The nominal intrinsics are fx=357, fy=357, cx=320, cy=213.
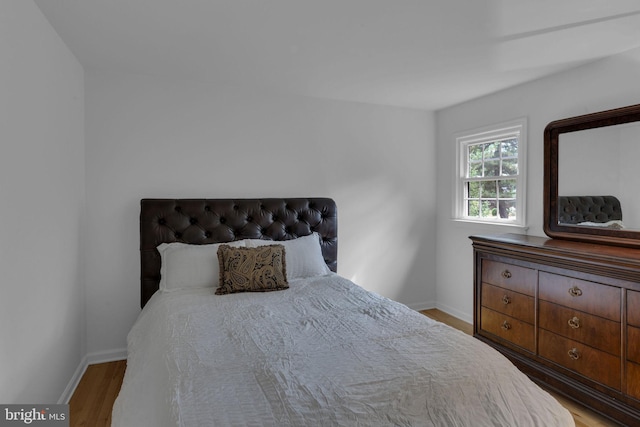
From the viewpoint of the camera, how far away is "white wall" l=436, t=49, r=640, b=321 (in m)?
2.54

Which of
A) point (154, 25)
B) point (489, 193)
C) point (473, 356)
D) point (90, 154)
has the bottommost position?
point (473, 356)

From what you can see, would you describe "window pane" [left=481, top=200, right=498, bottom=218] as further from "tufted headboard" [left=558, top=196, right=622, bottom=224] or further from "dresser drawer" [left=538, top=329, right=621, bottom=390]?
"dresser drawer" [left=538, top=329, right=621, bottom=390]

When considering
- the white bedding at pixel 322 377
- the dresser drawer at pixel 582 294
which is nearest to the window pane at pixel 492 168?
the dresser drawer at pixel 582 294

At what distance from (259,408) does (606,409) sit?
2.18 m

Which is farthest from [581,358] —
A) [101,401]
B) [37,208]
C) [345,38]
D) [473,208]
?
[37,208]

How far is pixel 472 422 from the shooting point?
4.06ft

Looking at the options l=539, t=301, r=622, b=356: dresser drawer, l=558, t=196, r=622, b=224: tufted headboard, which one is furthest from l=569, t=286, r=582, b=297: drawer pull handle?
l=558, t=196, r=622, b=224: tufted headboard

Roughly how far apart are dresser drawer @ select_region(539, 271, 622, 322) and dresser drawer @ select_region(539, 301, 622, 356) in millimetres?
38

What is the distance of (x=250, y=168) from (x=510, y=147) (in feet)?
8.15

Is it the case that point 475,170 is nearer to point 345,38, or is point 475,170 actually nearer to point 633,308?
point 633,308

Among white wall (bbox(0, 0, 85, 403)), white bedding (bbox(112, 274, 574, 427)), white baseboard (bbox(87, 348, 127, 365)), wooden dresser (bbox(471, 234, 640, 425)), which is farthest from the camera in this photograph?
white baseboard (bbox(87, 348, 127, 365))

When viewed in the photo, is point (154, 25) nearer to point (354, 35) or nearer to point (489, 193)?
point (354, 35)

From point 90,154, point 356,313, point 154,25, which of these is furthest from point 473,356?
point 90,154

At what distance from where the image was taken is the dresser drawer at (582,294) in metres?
2.08
